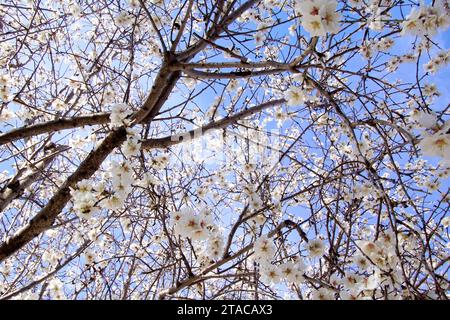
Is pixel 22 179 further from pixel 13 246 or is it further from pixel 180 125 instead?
pixel 180 125

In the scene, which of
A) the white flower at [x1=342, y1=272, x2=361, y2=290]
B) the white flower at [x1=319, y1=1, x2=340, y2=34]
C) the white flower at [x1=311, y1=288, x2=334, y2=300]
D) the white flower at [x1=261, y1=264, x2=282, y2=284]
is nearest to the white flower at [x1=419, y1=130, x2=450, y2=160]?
the white flower at [x1=319, y1=1, x2=340, y2=34]

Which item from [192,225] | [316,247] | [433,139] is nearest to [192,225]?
[192,225]

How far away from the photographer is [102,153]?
2389 millimetres

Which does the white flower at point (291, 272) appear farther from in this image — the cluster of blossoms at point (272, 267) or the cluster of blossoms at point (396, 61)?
the cluster of blossoms at point (396, 61)

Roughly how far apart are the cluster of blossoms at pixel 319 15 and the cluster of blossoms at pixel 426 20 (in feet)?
1.29

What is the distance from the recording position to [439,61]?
262 cm

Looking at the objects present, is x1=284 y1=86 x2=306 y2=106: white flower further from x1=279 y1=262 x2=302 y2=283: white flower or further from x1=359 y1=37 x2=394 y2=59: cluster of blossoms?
x1=279 y1=262 x2=302 y2=283: white flower

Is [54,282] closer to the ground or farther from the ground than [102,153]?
closer to the ground

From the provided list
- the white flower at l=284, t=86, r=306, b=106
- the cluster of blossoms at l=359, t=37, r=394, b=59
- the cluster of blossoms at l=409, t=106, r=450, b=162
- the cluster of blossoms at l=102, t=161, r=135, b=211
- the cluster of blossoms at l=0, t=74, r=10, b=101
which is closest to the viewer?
the cluster of blossoms at l=409, t=106, r=450, b=162

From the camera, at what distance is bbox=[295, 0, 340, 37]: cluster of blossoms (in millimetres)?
1365

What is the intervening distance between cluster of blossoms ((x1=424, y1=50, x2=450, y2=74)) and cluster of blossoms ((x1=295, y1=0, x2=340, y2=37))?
5.42 ft
